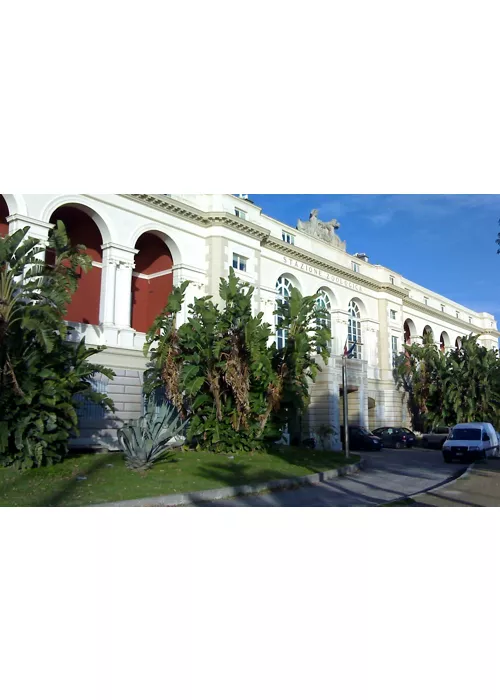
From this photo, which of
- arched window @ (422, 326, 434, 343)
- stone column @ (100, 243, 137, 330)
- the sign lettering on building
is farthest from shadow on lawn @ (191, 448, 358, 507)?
arched window @ (422, 326, 434, 343)

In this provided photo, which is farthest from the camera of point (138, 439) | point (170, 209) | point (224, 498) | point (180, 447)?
point (170, 209)

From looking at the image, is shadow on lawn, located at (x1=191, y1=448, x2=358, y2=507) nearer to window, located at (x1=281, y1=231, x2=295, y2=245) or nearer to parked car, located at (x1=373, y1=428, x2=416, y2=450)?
parked car, located at (x1=373, y1=428, x2=416, y2=450)

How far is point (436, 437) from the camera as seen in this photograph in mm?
32719

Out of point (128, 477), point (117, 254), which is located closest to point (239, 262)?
point (117, 254)

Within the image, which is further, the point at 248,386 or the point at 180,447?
the point at 180,447

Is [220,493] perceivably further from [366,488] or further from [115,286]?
[115,286]

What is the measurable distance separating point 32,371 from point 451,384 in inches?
1080

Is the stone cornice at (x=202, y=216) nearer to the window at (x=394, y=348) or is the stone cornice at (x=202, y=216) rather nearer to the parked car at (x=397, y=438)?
the parked car at (x=397, y=438)

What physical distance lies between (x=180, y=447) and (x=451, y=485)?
9325 millimetres

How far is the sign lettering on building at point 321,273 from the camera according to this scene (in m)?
31.8

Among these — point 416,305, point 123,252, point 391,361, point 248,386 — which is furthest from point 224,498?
point 416,305

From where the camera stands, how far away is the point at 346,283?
36.4 metres

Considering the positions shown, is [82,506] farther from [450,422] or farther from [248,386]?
[450,422]

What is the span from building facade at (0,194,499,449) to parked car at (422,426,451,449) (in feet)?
12.2
